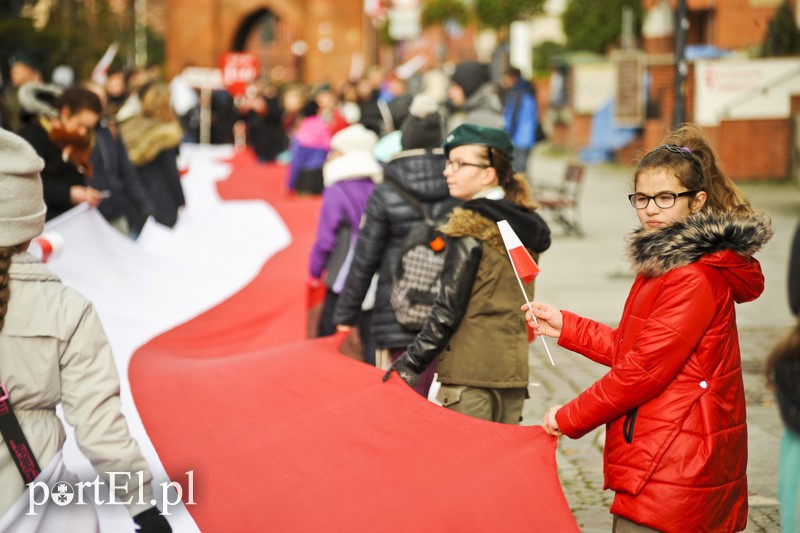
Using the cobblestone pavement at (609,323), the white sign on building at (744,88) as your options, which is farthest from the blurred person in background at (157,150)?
the white sign on building at (744,88)

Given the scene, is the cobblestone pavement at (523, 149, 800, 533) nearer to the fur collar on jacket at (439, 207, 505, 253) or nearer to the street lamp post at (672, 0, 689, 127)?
the fur collar on jacket at (439, 207, 505, 253)

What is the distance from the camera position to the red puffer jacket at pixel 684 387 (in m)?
3.65

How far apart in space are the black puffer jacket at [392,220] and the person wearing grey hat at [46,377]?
9.45 ft

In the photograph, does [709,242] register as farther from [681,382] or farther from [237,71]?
[237,71]

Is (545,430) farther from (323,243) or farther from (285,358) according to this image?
(323,243)

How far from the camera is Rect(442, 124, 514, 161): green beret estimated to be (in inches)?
206

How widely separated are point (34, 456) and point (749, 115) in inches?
826

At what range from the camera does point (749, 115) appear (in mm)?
22531

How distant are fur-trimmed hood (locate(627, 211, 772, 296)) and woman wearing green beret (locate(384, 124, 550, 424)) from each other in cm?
125

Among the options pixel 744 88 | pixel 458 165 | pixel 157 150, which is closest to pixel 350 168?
pixel 458 165

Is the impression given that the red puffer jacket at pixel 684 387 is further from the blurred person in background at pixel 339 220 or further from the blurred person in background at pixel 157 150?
the blurred person in background at pixel 157 150

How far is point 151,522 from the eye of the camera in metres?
3.29

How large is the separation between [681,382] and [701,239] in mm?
437

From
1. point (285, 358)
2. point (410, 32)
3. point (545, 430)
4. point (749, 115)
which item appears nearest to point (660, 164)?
point (545, 430)
